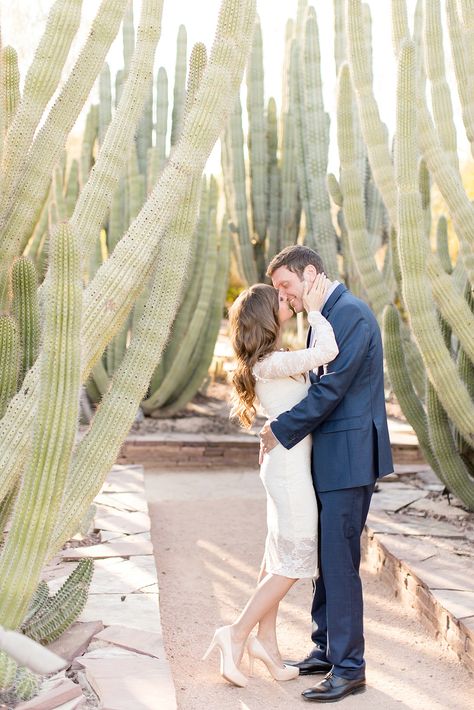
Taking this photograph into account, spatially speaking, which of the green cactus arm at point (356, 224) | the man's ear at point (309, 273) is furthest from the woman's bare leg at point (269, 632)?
the green cactus arm at point (356, 224)

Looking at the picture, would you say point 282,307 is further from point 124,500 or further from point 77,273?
point 124,500

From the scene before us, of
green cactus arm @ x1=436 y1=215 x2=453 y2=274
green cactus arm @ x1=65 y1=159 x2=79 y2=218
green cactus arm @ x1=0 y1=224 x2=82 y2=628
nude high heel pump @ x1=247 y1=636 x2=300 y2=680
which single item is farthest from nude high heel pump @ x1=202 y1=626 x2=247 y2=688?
green cactus arm @ x1=65 y1=159 x2=79 y2=218

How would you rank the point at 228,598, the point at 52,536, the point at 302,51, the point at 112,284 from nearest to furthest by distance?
1. the point at 52,536
2. the point at 112,284
3. the point at 228,598
4. the point at 302,51

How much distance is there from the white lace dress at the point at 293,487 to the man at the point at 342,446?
4 centimetres

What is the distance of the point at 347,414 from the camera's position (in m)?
3.95

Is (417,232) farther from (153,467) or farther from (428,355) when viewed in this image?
(153,467)

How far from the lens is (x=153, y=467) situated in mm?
9172

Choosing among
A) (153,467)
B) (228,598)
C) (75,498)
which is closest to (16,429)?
(75,498)

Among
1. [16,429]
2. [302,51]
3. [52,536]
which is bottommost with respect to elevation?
[52,536]

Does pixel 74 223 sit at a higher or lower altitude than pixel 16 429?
higher

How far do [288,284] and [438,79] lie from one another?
→ 2613 millimetres

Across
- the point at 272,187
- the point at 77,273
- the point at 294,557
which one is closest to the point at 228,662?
the point at 294,557

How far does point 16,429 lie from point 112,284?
0.66 m

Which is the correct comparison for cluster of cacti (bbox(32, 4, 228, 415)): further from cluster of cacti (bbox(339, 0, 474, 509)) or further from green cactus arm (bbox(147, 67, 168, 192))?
cluster of cacti (bbox(339, 0, 474, 509))
